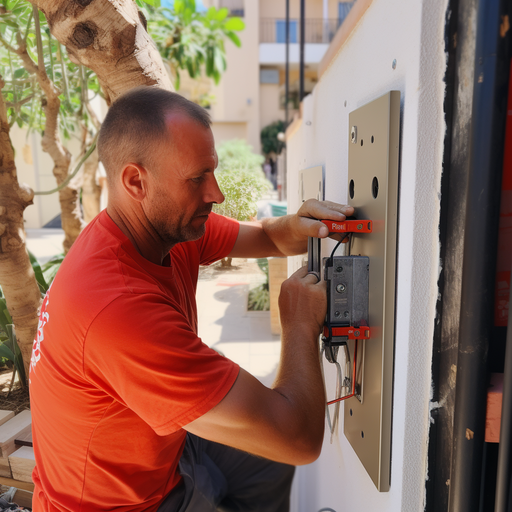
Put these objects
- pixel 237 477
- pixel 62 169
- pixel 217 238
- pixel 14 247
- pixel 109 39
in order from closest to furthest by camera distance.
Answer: pixel 109 39
pixel 237 477
pixel 217 238
pixel 14 247
pixel 62 169

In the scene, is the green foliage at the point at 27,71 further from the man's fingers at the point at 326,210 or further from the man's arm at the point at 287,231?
the man's fingers at the point at 326,210

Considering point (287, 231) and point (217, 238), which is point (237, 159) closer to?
point (217, 238)

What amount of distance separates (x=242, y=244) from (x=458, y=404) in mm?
1213

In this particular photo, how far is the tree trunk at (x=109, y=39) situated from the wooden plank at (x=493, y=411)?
153 cm

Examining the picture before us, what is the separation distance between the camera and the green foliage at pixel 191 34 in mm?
4574

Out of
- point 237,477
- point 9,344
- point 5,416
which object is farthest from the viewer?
point 9,344

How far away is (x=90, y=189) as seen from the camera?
5168 mm

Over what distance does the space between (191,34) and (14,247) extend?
333 centimetres

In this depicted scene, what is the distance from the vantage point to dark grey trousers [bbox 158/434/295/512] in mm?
1622

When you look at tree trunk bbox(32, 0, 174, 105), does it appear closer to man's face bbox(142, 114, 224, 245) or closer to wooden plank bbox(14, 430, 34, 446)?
man's face bbox(142, 114, 224, 245)

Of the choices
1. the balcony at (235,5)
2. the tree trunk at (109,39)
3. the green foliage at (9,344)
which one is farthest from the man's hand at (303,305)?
the balcony at (235,5)

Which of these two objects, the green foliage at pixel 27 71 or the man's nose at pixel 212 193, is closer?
the man's nose at pixel 212 193

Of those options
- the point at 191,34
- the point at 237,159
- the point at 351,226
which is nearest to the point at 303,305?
the point at 351,226

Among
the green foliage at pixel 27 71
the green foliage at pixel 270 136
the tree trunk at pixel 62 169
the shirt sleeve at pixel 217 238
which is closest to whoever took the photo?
the shirt sleeve at pixel 217 238
